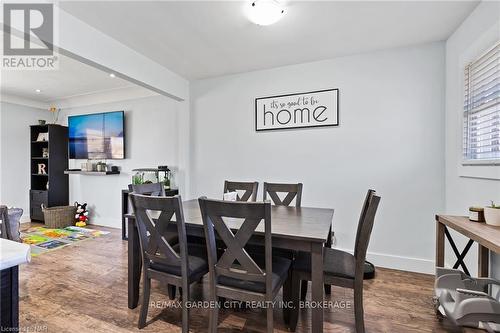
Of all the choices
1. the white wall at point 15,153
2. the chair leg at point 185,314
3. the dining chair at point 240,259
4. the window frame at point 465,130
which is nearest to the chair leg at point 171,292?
the chair leg at point 185,314

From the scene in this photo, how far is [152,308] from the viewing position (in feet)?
6.68

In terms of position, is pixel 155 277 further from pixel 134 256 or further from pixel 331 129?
pixel 331 129

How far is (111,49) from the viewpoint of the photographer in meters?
2.59

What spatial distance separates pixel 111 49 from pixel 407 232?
12.5 ft

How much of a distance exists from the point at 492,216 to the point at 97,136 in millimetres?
5557

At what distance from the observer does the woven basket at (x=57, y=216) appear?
4422mm

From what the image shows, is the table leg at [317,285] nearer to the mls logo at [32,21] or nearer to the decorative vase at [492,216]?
the decorative vase at [492,216]

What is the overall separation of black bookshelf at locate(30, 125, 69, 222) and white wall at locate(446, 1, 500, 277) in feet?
20.9

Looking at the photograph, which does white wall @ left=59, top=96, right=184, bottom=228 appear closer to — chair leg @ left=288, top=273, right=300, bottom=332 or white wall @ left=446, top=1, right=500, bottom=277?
chair leg @ left=288, top=273, right=300, bottom=332

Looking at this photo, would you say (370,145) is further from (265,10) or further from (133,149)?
(133,149)

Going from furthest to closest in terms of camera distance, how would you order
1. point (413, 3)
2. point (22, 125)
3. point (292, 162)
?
point (22, 125)
point (292, 162)
point (413, 3)

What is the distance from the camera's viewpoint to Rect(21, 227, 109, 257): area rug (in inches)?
137

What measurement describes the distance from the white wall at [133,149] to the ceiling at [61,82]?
1.25 ft

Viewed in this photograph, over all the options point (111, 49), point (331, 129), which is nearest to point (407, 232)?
point (331, 129)
